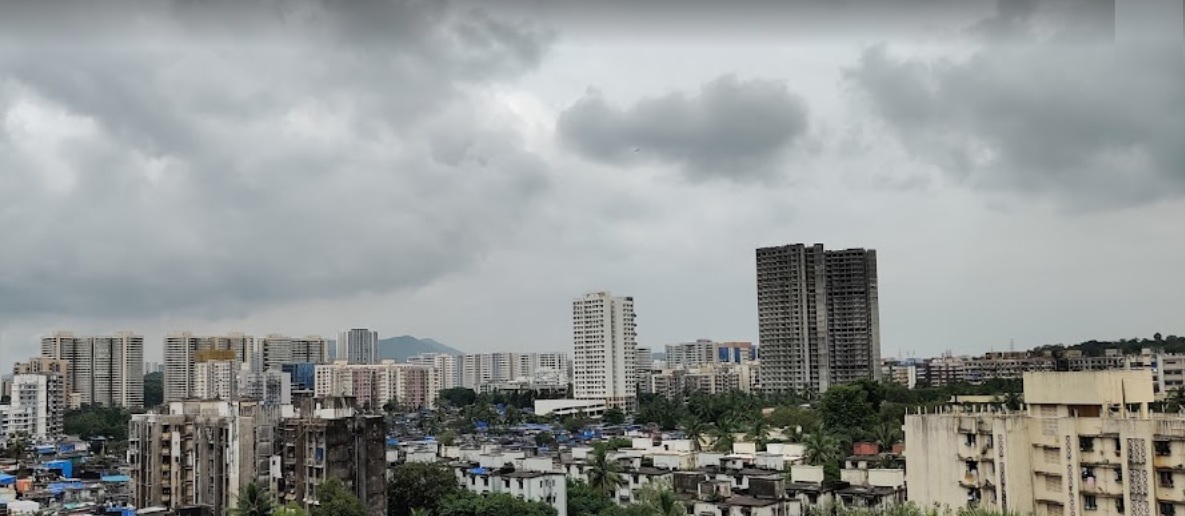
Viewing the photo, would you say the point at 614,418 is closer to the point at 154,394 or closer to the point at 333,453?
the point at 333,453

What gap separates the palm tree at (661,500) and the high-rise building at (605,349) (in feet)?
62.2

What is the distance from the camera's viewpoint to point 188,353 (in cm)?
3259

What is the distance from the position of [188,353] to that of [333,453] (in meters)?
25.8

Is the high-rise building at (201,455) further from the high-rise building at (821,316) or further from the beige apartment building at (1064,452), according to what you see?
the high-rise building at (821,316)

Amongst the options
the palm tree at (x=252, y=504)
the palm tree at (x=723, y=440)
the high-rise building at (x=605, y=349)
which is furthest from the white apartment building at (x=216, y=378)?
the palm tree at (x=252, y=504)

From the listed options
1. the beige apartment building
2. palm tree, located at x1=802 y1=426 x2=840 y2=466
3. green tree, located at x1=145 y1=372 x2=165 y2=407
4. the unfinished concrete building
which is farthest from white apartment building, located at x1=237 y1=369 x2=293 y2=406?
the beige apartment building

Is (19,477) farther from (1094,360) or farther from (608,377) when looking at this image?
(1094,360)

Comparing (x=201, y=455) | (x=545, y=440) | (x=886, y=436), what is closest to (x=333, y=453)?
(x=201, y=455)

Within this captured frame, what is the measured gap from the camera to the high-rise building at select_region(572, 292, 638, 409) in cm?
2933

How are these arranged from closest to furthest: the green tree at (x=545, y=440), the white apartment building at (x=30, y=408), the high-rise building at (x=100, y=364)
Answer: the green tree at (x=545, y=440)
the white apartment building at (x=30, y=408)
the high-rise building at (x=100, y=364)

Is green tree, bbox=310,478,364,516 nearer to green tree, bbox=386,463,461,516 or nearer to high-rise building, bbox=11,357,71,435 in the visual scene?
green tree, bbox=386,463,461,516

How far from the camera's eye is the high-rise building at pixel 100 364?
3055 centimetres

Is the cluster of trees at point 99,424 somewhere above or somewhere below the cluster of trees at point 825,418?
below

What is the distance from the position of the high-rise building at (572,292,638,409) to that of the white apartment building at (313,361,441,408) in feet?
22.6
